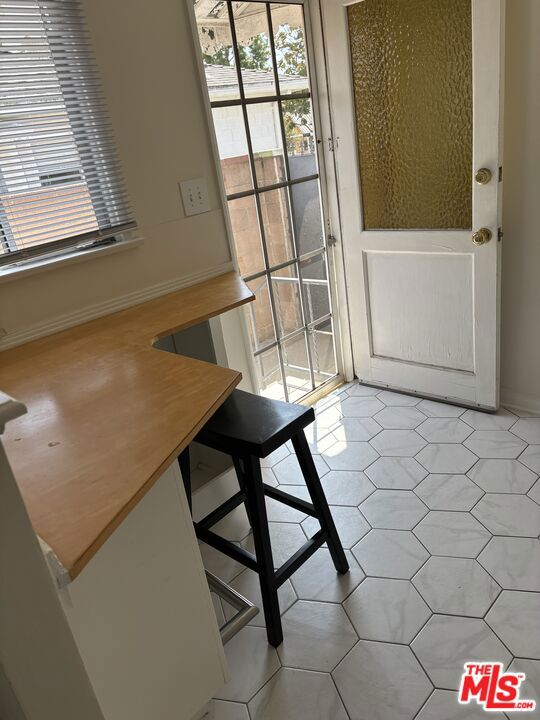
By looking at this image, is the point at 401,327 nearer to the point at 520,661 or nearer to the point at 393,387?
the point at 393,387

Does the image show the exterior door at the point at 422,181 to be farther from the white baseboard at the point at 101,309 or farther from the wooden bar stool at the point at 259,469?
the wooden bar stool at the point at 259,469

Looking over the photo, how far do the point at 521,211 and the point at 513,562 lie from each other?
1435 mm

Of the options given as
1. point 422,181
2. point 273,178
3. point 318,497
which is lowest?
point 318,497

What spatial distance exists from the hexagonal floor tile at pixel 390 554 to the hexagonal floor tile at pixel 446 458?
0.43m

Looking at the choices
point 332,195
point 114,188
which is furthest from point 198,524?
point 332,195

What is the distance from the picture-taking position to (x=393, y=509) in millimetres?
2062

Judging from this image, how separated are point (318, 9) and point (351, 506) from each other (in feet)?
7.23

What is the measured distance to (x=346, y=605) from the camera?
168 cm

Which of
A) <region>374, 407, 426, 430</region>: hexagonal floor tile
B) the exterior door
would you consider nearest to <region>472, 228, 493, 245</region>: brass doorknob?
the exterior door

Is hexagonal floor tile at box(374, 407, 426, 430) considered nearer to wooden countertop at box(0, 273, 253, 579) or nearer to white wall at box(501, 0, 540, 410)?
white wall at box(501, 0, 540, 410)

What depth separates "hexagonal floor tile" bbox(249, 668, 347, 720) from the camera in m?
1.39

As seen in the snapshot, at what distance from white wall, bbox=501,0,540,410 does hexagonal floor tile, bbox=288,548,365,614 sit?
1.29 meters

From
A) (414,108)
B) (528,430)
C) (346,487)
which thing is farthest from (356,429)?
(414,108)

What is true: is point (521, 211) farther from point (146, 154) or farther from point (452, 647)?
point (452, 647)
